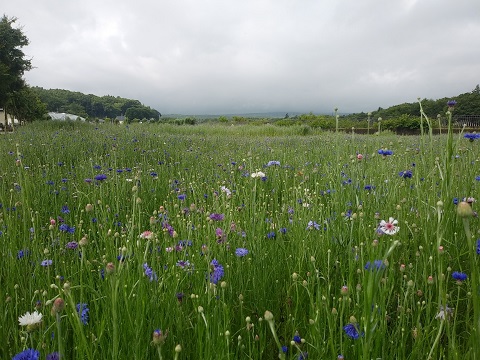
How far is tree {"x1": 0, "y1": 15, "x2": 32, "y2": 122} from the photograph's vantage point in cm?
1970

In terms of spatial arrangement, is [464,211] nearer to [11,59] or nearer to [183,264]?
[183,264]

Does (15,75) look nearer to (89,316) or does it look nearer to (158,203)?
(158,203)

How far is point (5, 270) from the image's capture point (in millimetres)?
1620

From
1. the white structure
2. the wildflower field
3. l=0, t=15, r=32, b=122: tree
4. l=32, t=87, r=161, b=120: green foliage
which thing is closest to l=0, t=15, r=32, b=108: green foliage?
l=0, t=15, r=32, b=122: tree

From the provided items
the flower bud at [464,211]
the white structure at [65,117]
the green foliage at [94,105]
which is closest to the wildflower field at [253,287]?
the flower bud at [464,211]

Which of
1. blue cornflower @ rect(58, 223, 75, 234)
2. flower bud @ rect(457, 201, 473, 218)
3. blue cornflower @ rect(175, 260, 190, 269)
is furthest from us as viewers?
blue cornflower @ rect(58, 223, 75, 234)

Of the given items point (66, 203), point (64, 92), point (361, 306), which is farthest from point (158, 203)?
point (64, 92)

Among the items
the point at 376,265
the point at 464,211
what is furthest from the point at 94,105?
the point at 464,211

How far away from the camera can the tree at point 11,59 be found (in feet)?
64.6

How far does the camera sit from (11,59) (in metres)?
20.8

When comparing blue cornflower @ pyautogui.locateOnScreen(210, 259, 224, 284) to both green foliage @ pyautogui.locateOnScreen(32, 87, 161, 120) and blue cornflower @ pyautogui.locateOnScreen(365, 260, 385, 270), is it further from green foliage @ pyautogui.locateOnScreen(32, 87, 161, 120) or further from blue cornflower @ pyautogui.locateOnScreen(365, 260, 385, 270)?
green foliage @ pyautogui.locateOnScreen(32, 87, 161, 120)

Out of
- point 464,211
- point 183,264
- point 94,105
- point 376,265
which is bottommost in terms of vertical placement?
point 183,264

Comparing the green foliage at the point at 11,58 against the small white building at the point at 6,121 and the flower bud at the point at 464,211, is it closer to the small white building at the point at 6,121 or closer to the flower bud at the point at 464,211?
the small white building at the point at 6,121

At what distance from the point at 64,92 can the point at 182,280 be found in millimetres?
106149
